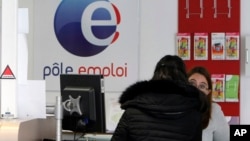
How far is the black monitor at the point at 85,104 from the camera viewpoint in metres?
2.72

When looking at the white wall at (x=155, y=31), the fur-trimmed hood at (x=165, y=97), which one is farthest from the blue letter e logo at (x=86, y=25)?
the fur-trimmed hood at (x=165, y=97)

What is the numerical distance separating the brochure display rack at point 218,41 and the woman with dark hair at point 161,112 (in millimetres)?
2508

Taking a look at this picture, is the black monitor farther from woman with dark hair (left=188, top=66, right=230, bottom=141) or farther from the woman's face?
the woman's face

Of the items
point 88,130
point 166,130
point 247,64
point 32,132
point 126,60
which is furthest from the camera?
point 126,60

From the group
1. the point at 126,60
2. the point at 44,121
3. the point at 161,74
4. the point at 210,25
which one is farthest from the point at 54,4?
the point at 161,74

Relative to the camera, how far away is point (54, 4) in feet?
17.6

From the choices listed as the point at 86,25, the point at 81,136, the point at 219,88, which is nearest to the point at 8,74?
the point at 81,136

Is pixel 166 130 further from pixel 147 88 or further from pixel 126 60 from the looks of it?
pixel 126 60

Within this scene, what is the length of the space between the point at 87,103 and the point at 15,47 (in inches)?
23.2

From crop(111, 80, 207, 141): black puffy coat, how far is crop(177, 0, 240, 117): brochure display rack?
8.28ft

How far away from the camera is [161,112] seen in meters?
2.32

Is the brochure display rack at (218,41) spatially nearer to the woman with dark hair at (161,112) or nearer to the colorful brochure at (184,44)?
the colorful brochure at (184,44)

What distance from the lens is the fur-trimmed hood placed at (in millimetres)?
2326

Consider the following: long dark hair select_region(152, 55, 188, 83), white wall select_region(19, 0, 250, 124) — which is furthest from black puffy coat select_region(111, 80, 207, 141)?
white wall select_region(19, 0, 250, 124)
